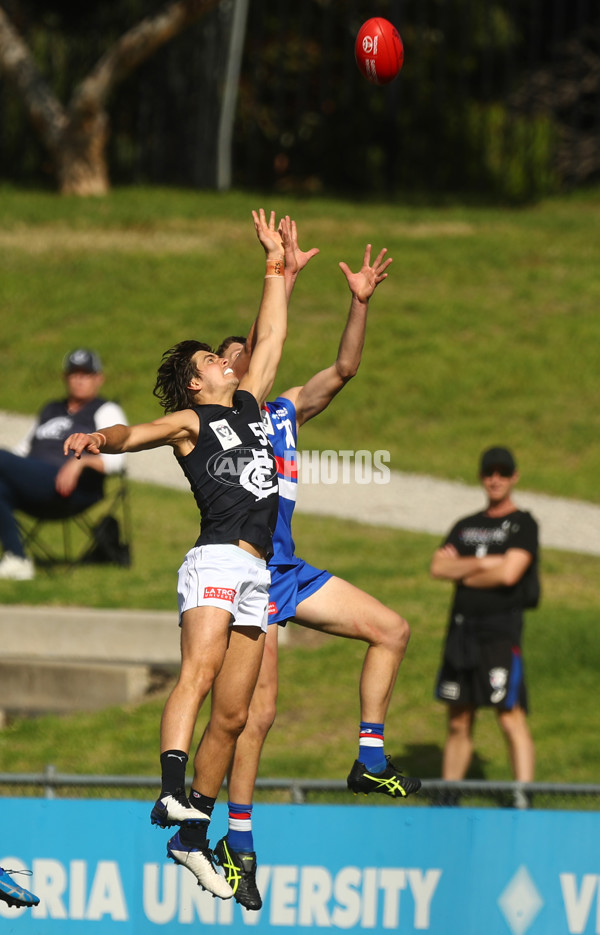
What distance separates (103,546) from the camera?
12.1 m

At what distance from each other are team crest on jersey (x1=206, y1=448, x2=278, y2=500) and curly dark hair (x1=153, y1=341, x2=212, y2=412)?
1.20ft

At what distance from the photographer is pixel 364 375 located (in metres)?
18.4

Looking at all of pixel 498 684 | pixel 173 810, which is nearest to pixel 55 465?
pixel 498 684

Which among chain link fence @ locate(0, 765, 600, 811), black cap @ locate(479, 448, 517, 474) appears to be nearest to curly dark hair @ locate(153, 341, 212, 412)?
chain link fence @ locate(0, 765, 600, 811)

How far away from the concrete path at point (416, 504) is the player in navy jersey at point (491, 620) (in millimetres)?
4784

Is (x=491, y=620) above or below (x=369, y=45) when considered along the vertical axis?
below

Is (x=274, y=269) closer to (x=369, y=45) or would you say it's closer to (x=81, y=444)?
(x=369, y=45)

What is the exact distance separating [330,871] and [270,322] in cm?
332

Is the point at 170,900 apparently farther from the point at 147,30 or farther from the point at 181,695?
the point at 147,30

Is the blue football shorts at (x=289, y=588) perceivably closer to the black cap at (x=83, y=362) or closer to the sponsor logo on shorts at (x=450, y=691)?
the sponsor logo on shorts at (x=450, y=691)

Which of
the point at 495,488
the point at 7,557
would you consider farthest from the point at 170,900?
the point at 7,557

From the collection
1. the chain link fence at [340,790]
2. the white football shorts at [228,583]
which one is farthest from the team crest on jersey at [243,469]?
the chain link fence at [340,790]

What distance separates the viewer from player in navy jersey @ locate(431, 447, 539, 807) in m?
8.84

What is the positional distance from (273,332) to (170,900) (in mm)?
3488
